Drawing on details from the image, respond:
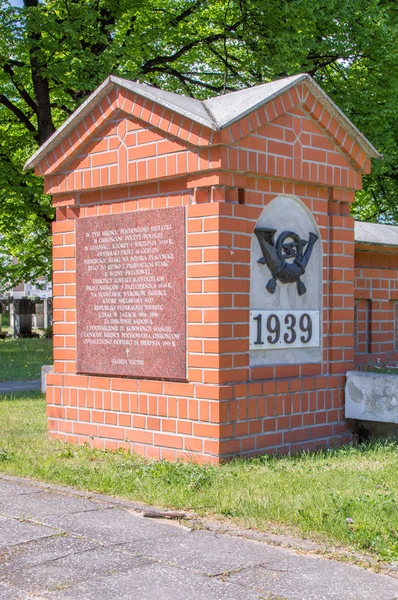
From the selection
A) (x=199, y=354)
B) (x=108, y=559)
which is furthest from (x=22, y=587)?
(x=199, y=354)

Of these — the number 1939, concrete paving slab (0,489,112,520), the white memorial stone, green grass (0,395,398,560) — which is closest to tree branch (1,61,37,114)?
the white memorial stone

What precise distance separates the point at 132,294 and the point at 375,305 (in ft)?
10.5

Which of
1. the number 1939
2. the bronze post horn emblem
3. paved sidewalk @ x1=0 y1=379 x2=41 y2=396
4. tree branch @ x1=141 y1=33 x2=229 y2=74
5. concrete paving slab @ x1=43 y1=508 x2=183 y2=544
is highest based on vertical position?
tree branch @ x1=141 y1=33 x2=229 y2=74

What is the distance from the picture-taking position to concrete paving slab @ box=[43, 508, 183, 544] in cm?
500

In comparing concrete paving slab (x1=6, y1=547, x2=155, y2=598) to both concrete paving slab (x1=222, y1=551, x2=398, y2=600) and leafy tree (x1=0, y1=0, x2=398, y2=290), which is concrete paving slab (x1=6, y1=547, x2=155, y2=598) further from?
leafy tree (x1=0, y1=0, x2=398, y2=290)

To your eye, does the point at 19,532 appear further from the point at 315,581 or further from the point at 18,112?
the point at 18,112

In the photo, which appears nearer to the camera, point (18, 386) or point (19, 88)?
point (18, 386)

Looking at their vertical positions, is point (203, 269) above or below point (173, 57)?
below

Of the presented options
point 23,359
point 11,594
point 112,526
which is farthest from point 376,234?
point 23,359

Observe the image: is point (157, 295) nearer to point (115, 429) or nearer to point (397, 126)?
point (115, 429)

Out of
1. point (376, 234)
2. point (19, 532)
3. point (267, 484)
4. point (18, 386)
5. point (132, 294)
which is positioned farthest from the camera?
point (18, 386)

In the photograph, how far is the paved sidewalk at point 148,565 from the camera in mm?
4059

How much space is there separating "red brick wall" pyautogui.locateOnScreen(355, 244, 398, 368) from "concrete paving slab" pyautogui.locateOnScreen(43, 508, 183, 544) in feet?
15.2

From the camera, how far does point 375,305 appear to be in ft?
32.3
